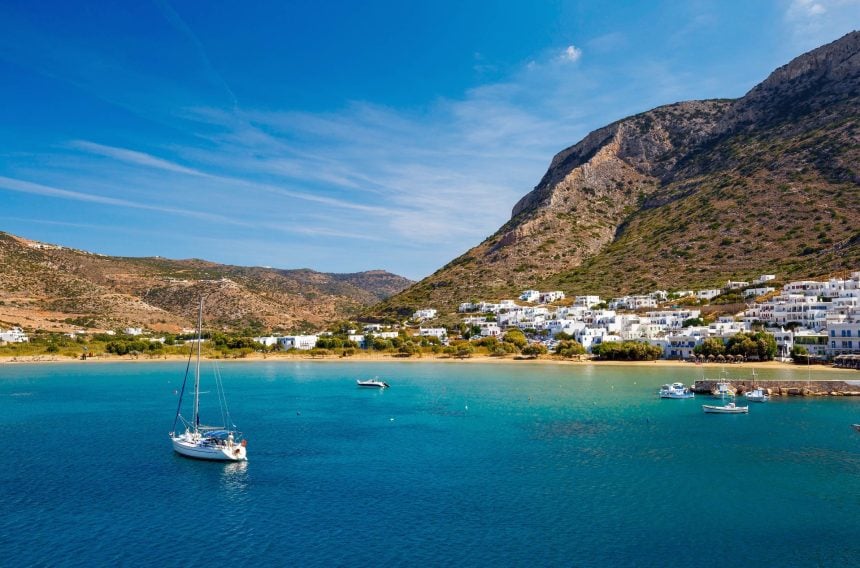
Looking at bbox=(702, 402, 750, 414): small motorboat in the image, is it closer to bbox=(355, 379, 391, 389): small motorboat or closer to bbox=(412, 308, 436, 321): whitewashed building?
bbox=(355, 379, 391, 389): small motorboat

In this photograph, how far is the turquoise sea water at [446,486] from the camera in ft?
93.0

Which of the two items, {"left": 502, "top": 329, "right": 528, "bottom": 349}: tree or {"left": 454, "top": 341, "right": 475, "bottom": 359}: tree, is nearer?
{"left": 502, "top": 329, "right": 528, "bottom": 349}: tree

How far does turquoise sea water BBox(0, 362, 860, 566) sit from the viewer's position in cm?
Answer: 2834

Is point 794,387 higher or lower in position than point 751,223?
lower

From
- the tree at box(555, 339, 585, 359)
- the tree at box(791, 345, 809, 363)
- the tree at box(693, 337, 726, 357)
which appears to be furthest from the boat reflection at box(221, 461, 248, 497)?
the tree at box(791, 345, 809, 363)

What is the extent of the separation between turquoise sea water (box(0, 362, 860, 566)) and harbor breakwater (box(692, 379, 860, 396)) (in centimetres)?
695

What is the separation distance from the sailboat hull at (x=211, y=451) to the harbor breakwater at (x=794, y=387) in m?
56.6

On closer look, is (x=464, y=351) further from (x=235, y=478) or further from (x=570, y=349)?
(x=235, y=478)

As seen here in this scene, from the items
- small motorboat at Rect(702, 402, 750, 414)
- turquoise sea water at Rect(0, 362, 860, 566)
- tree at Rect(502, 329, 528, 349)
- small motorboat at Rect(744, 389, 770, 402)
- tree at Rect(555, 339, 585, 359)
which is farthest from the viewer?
tree at Rect(502, 329, 528, 349)

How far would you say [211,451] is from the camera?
4497 cm

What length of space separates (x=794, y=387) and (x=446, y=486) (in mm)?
56696

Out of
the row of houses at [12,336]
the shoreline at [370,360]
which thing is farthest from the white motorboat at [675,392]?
the row of houses at [12,336]

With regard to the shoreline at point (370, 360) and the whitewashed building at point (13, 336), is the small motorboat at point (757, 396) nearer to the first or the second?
the shoreline at point (370, 360)

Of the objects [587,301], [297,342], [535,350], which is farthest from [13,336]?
[587,301]
